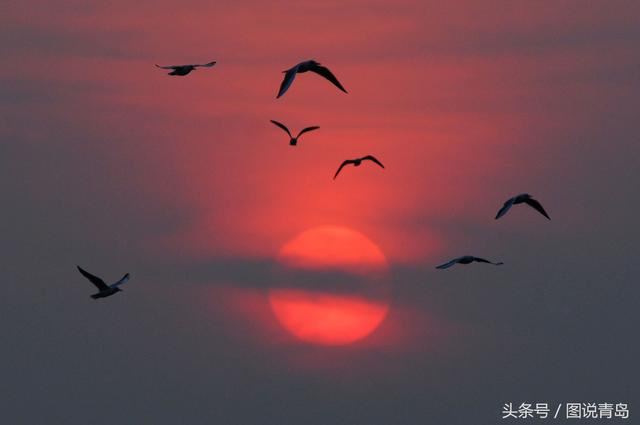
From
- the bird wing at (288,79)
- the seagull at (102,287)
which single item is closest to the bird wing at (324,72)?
the bird wing at (288,79)

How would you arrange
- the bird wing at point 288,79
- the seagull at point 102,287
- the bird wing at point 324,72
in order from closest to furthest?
the bird wing at point 288,79
the bird wing at point 324,72
the seagull at point 102,287

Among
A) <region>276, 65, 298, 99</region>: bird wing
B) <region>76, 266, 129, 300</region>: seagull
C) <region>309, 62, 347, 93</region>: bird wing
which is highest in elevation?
<region>309, 62, 347, 93</region>: bird wing

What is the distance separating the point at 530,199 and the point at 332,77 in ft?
51.7

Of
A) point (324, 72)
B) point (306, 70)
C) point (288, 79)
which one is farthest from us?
point (324, 72)

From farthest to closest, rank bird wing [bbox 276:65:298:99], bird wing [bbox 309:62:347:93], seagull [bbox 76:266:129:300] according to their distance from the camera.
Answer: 1. seagull [bbox 76:266:129:300]
2. bird wing [bbox 309:62:347:93]
3. bird wing [bbox 276:65:298:99]

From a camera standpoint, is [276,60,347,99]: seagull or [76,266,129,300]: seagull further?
[76,266,129,300]: seagull

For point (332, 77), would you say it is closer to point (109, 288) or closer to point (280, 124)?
point (280, 124)

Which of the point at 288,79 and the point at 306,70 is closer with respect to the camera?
the point at 288,79

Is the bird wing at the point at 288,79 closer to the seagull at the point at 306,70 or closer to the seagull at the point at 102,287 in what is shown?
the seagull at the point at 306,70

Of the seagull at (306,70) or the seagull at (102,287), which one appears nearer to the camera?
the seagull at (306,70)

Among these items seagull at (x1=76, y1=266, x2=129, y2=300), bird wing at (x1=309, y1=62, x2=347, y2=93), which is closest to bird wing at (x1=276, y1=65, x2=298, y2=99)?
bird wing at (x1=309, y1=62, x2=347, y2=93)

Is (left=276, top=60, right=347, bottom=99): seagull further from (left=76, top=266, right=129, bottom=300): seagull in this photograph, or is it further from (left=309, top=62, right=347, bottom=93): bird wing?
(left=76, top=266, right=129, bottom=300): seagull

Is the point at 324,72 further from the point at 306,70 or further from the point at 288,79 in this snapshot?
the point at 288,79

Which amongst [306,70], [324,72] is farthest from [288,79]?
[324,72]
